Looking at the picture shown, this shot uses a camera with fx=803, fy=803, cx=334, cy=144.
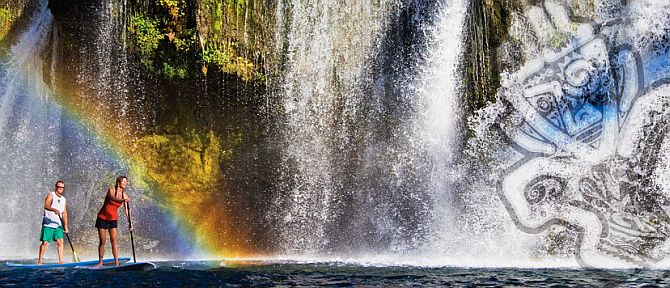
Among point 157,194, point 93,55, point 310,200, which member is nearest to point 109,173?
point 157,194

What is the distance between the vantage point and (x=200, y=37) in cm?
1504

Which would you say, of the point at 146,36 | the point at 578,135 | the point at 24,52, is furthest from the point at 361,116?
the point at 24,52

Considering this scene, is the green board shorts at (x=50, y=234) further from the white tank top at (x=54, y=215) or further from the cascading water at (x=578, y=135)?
the cascading water at (x=578, y=135)

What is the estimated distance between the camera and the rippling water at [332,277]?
1045 cm

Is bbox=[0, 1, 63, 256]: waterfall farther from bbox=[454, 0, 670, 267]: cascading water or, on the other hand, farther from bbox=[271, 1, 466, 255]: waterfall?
bbox=[454, 0, 670, 267]: cascading water

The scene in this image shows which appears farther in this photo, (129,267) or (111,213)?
(111,213)

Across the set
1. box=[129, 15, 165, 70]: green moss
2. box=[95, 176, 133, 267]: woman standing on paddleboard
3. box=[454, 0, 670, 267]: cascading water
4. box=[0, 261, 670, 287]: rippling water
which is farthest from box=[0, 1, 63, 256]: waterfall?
box=[454, 0, 670, 267]: cascading water

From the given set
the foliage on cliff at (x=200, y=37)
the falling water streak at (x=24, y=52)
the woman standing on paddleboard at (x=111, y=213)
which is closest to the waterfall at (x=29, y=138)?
the falling water streak at (x=24, y=52)

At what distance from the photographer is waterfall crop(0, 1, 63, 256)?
1641 centimetres

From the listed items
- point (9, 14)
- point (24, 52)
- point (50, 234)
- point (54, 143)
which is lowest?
point (50, 234)

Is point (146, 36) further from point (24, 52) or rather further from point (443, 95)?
point (443, 95)

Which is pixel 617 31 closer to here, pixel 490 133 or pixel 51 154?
pixel 490 133

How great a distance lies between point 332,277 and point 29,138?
336 inches

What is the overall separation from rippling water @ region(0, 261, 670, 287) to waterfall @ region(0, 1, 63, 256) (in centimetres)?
466
